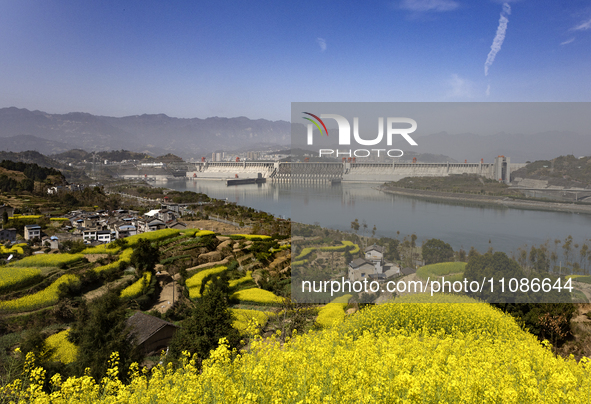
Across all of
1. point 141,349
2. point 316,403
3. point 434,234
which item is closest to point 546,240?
point 434,234

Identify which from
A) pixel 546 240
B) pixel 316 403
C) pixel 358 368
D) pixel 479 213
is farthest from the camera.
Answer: pixel 479 213

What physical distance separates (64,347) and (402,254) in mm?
5297

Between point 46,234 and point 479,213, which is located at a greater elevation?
point 479,213

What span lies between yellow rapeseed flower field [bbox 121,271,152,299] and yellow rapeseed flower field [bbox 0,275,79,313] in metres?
1.05

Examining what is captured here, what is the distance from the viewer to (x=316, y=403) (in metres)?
1.45

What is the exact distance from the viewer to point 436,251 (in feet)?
18.1

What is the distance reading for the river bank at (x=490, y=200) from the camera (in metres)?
6.34

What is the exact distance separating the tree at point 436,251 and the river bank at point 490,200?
139 centimetres

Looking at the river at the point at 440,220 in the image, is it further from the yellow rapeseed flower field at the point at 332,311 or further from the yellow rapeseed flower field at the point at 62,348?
the yellow rapeseed flower field at the point at 62,348

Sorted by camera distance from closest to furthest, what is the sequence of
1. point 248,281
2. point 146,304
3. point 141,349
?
point 141,349, point 146,304, point 248,281

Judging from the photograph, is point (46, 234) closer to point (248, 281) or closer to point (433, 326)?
point (248, 281)

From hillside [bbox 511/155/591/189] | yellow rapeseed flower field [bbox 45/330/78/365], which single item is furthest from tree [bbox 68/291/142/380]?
hillside [bbox 511/155/591/189]

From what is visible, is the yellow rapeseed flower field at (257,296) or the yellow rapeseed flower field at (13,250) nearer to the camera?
the yellow rapeseed flower field at (257,296)

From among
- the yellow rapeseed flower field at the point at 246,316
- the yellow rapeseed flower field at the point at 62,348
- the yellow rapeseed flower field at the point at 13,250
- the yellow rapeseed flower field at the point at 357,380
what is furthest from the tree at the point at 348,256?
the yellow rapeseed flower field at the point at 13,250
